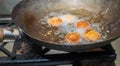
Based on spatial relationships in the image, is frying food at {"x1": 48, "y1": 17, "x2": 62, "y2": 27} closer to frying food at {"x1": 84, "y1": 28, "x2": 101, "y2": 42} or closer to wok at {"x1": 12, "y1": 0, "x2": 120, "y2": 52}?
wok at {"x1": 12, "y1": 0, "x2": 120, "y2": 52}

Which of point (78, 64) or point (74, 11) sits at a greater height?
point (74, 11)

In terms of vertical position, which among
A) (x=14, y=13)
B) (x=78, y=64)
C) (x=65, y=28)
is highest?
(x=14, y=13)

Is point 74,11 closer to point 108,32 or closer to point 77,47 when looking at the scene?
point 108,32

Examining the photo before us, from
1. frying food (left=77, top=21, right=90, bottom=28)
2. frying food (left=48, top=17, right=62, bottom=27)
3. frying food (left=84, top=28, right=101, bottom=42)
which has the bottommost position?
frying food (left=84, top=28, right=101, bottom=42)

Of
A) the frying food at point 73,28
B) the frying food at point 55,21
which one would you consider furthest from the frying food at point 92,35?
the frying food at point 55,21

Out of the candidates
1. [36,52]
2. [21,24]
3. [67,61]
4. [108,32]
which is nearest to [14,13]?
[21,24]

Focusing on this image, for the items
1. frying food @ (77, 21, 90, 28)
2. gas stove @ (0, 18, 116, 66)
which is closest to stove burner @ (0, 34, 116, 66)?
gas stove @ (0, 18, 116, 66)
